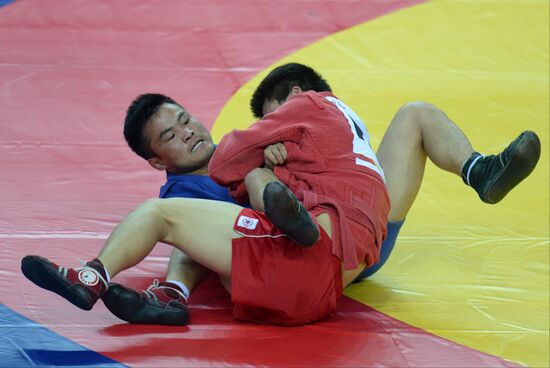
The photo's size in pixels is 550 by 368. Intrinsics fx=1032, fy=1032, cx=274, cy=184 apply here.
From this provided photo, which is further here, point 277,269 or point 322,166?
point 322,166

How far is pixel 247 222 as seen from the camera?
3197mm

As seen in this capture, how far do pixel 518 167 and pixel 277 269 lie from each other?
0.83 m

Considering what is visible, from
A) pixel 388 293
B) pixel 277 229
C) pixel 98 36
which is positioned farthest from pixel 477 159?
pixel 98 36

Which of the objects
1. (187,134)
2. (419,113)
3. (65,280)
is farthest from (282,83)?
(65,280)

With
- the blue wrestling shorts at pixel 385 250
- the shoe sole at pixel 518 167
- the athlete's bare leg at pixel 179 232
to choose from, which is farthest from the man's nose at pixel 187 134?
the shoe sole at pixel 518 167

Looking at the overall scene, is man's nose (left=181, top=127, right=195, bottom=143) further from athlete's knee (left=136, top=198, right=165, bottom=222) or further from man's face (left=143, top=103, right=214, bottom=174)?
athlete's knee (left=136, top=198, right=165, bottom=222)

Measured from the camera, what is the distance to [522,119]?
16.8 feet

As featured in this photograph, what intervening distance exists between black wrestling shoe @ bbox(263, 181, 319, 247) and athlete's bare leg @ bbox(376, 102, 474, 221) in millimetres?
764

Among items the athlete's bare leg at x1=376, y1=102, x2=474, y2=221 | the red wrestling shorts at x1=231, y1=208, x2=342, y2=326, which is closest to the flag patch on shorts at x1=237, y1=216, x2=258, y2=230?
the red wrestling shorts at x1=231, y1=208, x2=342, y2=326

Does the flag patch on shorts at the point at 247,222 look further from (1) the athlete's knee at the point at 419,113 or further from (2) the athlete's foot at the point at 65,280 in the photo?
(1) the athlete's knee at the point at 419,113

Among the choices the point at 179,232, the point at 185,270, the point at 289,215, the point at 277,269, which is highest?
the point at 289,215

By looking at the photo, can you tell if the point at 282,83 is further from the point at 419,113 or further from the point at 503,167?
the point at 503,167

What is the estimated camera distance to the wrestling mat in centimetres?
314

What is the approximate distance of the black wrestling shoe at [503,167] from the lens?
3.22 metres
